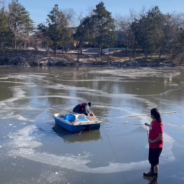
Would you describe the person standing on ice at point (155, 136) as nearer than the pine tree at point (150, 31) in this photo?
Yes

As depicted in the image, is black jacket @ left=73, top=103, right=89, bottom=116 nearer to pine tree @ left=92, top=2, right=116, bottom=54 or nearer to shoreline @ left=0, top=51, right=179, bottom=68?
shoreline @ left=0, top=51, right=179, bottom=68

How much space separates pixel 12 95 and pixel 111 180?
36.9 ft

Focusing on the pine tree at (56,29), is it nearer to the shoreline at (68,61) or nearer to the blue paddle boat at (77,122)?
the shoreline at (68,61)

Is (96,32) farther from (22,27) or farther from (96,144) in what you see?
(96,144)

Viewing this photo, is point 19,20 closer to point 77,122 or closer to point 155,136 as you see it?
point 77,122

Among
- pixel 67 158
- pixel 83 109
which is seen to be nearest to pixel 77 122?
pixel 83 109

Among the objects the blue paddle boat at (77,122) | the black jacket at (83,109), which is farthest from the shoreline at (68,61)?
the blue paddle boat at (77,122)

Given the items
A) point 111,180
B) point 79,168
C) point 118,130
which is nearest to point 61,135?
point 118,130

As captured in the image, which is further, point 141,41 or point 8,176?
point 141,41

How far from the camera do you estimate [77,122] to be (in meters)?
9.37

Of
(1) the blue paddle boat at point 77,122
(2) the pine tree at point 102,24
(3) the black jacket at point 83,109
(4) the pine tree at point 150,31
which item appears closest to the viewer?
(1) the blue paddle boat at point 77,122

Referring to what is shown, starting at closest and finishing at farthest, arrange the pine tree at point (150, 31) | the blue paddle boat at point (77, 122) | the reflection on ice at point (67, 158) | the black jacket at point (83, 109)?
the reflection on ice at point (67, 158) < the blue paddle boat at point (77, 122) < the black jacket at point (83, 109) < the pine tree at point (150, 31)

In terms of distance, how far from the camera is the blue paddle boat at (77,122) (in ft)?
30.6

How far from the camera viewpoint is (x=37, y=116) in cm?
1168
